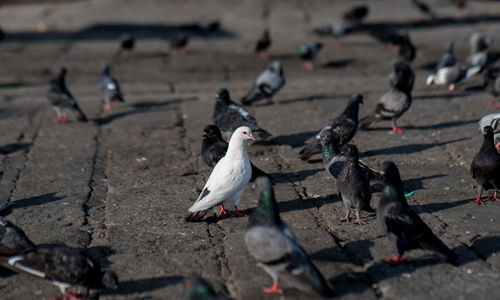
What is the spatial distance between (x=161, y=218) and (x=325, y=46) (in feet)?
35.8

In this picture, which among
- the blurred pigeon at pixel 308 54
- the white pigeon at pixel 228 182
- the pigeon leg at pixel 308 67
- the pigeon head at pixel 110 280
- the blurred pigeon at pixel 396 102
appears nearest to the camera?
the pigeon head at pixel 110 280

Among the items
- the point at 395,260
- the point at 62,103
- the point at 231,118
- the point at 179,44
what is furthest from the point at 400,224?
the point at 179,44

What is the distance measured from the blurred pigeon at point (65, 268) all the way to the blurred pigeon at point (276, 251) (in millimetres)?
993

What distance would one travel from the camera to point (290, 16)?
20266 mm

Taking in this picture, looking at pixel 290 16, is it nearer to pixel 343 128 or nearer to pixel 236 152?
pixel 343 128

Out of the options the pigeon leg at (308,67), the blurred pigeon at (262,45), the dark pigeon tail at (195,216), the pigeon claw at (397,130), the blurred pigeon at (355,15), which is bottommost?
the pigeon leg at (308,67)

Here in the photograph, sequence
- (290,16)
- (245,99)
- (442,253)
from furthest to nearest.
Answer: (290,16) < (245,99) < (442,253)

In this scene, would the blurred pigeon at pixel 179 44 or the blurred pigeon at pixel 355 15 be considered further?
the blurred pigeon at pixel 355 15

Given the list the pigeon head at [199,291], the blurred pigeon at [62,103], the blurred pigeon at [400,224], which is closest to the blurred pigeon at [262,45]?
the blurred pigeon at [62,103]

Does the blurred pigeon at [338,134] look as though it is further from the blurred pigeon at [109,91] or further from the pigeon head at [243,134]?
the blurred pigeon at [109,91]

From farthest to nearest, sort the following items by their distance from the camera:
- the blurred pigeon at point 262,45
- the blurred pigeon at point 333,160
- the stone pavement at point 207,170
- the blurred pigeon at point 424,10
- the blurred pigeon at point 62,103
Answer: the blurred pigeon at point 424,10
the blurred pigeon at point 262,45
the blurred pigeon at point 62,103
the blurred pigeon at point 333,160
the stone pavement at point 207,170

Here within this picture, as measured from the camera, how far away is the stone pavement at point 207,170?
4332 mm

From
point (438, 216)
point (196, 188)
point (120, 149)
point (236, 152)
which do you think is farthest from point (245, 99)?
point (438, 216)

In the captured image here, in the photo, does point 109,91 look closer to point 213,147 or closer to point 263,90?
point 263,90
